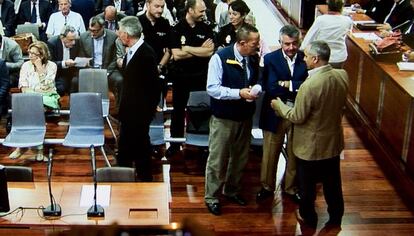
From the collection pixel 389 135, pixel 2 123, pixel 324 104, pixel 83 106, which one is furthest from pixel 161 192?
pixel 2 123

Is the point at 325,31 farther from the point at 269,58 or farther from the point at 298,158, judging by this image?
the point at 298,158

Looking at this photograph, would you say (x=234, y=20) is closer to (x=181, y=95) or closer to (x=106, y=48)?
(x=181, y=95)

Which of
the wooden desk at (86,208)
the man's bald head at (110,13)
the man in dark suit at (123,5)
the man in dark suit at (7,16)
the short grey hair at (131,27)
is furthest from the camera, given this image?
the man in dark suit at (123,5)

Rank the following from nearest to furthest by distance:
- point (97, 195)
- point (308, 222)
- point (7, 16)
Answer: point (97, 195) < point (308, 222) < point (7, 16)

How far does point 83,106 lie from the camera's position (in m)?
6.08

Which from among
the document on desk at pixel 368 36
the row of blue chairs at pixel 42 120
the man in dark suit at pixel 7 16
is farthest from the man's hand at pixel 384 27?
the man in dark suit at pixel 7 16

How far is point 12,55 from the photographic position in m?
7.23

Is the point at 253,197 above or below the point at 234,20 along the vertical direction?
below

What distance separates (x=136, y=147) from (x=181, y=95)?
1039mm

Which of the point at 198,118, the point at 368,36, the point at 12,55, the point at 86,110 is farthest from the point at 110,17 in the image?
the point at 368,36

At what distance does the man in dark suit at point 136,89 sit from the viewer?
16.8 ft

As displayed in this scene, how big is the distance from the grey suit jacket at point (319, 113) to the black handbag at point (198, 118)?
109 cm

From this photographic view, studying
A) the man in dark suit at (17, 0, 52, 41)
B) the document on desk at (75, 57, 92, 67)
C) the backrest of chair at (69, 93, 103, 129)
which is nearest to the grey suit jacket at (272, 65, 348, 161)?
the backrest of chair at (69, 93, 103, 129)

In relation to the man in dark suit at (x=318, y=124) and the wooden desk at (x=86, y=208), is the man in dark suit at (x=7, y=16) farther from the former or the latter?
the man in dark suit at (x=318, y=124)
